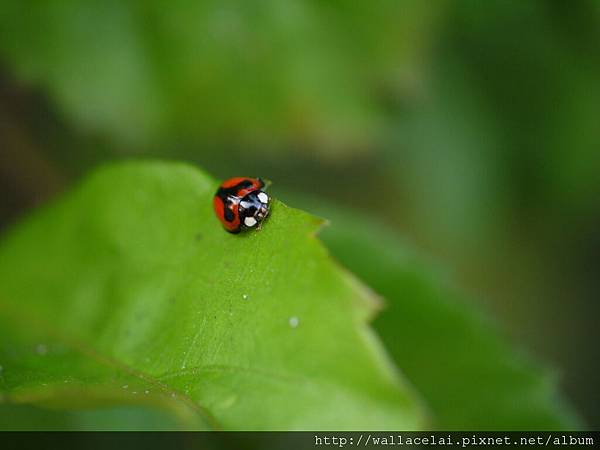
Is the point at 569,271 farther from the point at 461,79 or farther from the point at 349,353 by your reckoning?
the point at 349,353

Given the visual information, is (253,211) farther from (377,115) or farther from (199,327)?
(377,115)

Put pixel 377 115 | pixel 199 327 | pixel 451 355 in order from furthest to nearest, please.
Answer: pixel 377 115 < pixel 451 355 < pixel 199 327

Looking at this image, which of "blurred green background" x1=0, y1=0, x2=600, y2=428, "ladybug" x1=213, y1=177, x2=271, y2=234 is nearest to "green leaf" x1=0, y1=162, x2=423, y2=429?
"ladybug" x1=213, y1=177, x2=271, y2=234

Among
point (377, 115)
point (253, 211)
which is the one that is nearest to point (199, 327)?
point (253, 211)

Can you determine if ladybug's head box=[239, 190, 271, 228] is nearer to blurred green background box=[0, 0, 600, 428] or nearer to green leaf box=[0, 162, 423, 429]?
green leaf box=[0, 162, 423, 429]

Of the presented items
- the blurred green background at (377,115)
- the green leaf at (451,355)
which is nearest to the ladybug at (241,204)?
the green leaf at (451,355)

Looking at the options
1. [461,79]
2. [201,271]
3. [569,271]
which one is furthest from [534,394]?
[569,271]
